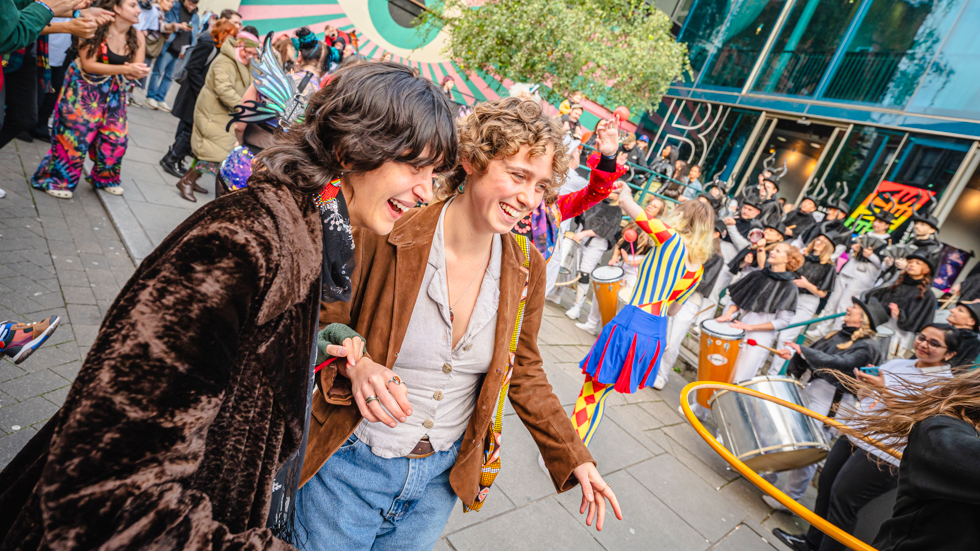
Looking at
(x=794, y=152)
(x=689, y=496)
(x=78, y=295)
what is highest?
(x=794, y=152)

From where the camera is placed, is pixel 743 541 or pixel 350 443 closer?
pixel 350 443

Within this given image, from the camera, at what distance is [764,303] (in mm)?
6484

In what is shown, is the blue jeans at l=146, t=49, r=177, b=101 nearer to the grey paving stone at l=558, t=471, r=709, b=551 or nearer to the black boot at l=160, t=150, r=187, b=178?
the black boot at l=160, t=150, r=187, b=178

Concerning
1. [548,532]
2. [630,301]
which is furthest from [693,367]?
[548,532]

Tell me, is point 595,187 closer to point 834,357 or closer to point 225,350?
point 225,350

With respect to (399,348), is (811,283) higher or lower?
higher

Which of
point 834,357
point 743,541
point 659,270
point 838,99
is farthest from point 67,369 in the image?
point 838,99

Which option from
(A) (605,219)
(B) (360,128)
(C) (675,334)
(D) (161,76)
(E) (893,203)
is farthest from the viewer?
(E) (893,203)

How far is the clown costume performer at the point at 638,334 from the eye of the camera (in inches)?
145

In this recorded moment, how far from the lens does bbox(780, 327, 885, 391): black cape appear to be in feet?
16.0

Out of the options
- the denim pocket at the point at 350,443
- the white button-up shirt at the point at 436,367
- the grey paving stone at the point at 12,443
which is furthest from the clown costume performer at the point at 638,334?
the grey paving stone at the point at 12,443

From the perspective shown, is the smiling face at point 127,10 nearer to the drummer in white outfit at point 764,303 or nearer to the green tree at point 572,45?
the drummer in white outfit at point 764,303

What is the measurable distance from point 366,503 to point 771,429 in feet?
12.5

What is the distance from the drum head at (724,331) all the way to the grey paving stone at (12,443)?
5.52 m
